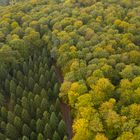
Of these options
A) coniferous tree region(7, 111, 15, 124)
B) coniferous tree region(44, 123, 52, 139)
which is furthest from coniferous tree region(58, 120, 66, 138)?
coniferous tree region(7, 111, 15, 124)

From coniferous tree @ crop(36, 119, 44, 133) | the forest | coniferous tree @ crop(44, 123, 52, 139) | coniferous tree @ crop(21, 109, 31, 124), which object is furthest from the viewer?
coniferous tree @ crop(21, 109, 31, 124)

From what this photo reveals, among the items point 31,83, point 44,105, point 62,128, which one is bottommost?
point 62,128

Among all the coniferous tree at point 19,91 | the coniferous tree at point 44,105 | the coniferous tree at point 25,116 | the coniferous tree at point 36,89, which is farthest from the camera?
the coniferous tree at point 19,91

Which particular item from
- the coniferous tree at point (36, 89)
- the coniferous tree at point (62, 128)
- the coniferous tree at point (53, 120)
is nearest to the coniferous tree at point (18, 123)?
the coniferous tree at point (53, 120)

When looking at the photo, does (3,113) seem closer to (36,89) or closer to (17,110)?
(17,110)

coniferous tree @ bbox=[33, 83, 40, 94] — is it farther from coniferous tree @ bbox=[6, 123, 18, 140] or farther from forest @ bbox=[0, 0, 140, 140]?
coniferous tree @ bbox=[6, 123, 18, 140]

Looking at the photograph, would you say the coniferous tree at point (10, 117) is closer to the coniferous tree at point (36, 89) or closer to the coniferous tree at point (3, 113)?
the coniferous tree at point (3, 113)

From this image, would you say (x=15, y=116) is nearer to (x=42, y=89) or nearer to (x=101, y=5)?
(x=42, y=89)

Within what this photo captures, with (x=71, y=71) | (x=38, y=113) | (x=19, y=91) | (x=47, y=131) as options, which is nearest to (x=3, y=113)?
(x=19, y=91)
